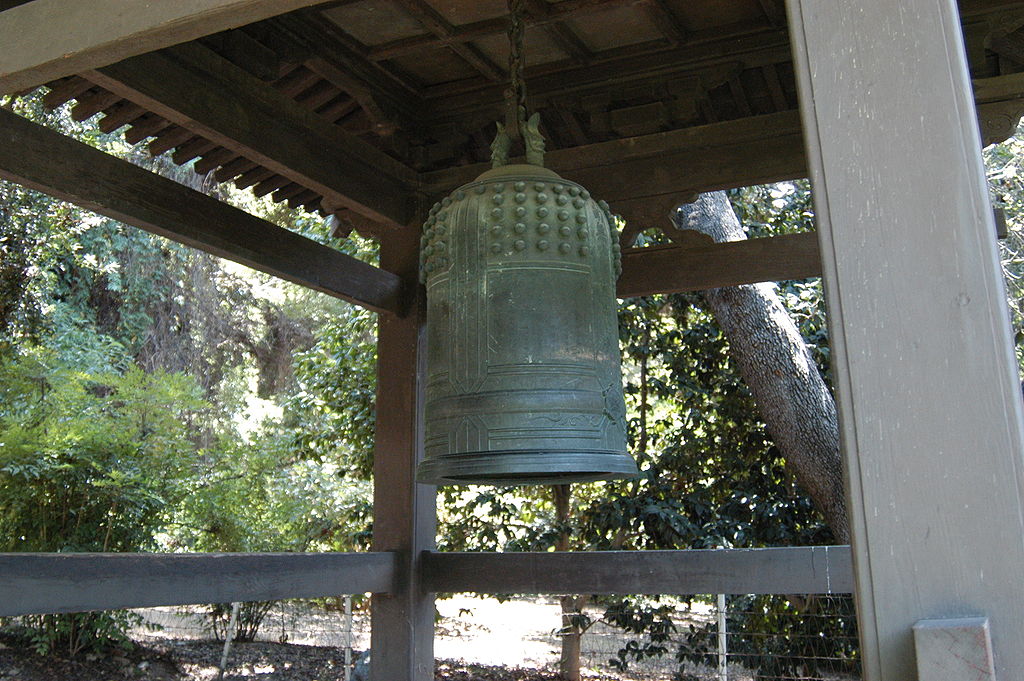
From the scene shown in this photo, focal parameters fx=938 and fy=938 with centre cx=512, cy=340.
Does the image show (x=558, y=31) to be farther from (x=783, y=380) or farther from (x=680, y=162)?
(x=783, y=380)

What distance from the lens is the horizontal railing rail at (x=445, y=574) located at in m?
2.86

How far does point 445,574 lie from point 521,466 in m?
1.96

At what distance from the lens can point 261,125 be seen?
Result: 352cm

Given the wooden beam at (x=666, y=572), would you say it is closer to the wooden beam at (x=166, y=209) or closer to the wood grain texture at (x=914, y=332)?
the wooden beam at (x=166, y=209)

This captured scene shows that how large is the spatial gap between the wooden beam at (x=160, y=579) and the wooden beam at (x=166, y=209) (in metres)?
1.12

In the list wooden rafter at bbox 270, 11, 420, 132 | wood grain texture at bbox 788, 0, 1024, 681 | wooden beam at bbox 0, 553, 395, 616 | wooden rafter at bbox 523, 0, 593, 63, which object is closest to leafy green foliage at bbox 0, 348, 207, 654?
wooden beam at bbox 0, 553, 395, 616

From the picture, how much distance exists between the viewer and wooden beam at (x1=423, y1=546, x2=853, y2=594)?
384 cm

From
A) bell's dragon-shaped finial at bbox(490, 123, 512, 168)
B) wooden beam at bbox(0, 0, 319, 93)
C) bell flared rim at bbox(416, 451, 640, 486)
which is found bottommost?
bell flared rim at bbox(416, 451, 640, 486)

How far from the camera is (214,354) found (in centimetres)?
1299

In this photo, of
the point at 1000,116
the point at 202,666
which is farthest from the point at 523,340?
the point at 202,666

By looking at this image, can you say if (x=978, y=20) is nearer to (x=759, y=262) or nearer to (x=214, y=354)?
(x=759, y=262)

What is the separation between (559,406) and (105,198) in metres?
1.76

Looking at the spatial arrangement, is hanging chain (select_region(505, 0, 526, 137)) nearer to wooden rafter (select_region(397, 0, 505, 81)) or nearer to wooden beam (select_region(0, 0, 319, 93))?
wooden rafter (select_region(397, 0, 505, 81))

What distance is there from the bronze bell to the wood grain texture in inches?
51.2
